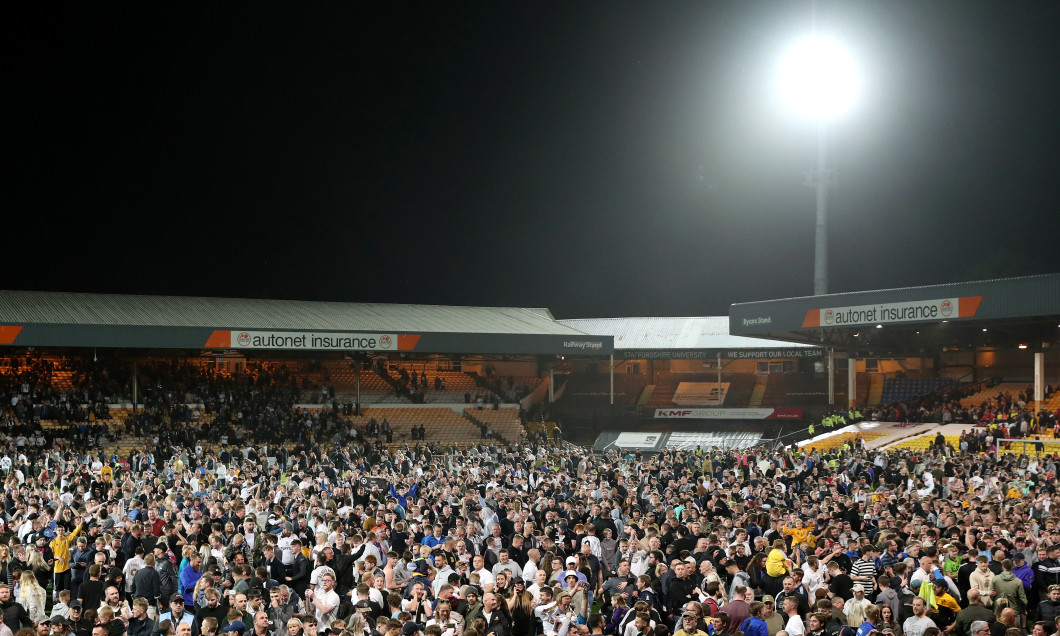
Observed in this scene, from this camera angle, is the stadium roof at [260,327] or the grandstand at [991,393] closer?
the stadium roof at [260,327]

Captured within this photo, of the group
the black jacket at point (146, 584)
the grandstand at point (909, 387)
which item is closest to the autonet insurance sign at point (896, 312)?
the grandstand at point (909, 387)

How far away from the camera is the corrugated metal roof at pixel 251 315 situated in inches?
1372

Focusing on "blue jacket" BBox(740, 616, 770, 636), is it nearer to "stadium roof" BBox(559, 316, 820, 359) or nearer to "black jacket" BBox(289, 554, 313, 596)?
"black jacket" BBox(289, 554, 313, 596)

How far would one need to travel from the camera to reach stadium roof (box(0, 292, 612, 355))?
3266 centimetres

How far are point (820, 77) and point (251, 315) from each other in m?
24.1

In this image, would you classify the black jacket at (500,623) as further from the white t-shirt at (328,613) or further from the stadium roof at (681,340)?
Result: the stadium roof at (681,340)

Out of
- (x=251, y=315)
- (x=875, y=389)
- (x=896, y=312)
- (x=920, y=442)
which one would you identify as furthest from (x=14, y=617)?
(x=875, y=389)

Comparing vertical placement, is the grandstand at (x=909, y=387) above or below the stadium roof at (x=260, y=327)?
below

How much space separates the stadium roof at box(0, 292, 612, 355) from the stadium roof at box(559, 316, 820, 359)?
3.66 meters

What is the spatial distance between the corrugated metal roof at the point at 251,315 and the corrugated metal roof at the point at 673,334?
3185 millimetres

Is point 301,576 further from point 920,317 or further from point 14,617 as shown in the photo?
point 920,317

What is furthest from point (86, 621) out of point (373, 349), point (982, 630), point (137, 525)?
point (373, 349)

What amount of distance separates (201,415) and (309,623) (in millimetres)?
29842

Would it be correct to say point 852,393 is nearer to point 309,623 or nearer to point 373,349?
point 373,349
